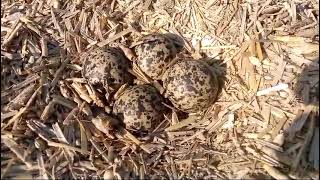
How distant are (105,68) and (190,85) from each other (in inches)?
22.6

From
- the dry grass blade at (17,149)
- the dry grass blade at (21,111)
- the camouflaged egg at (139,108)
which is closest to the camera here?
the dry grass blade at (17,149)

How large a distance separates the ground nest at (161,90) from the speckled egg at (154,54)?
84 millimetres

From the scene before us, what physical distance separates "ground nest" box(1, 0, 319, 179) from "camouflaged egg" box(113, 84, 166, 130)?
0.09 m

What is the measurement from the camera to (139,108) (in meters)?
3.42

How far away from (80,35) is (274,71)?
1.42 m

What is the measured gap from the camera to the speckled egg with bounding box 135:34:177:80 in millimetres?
3605

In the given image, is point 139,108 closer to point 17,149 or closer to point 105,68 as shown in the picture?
point 105,68

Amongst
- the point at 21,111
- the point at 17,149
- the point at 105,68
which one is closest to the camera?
the point at 17,149

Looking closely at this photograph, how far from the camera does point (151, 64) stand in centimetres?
362

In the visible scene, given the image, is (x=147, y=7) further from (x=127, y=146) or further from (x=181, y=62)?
(x=127, y=146)

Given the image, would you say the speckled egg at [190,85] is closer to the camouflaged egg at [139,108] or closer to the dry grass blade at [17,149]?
the camouflaged egg at [139,108]

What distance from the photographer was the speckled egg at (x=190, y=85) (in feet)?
11.2

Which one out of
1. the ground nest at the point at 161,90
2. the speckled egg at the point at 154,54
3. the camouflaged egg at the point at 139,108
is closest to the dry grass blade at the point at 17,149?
the ground nest at the point at 161,90

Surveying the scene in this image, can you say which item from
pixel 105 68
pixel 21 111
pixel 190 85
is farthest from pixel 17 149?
pixel 190 85
